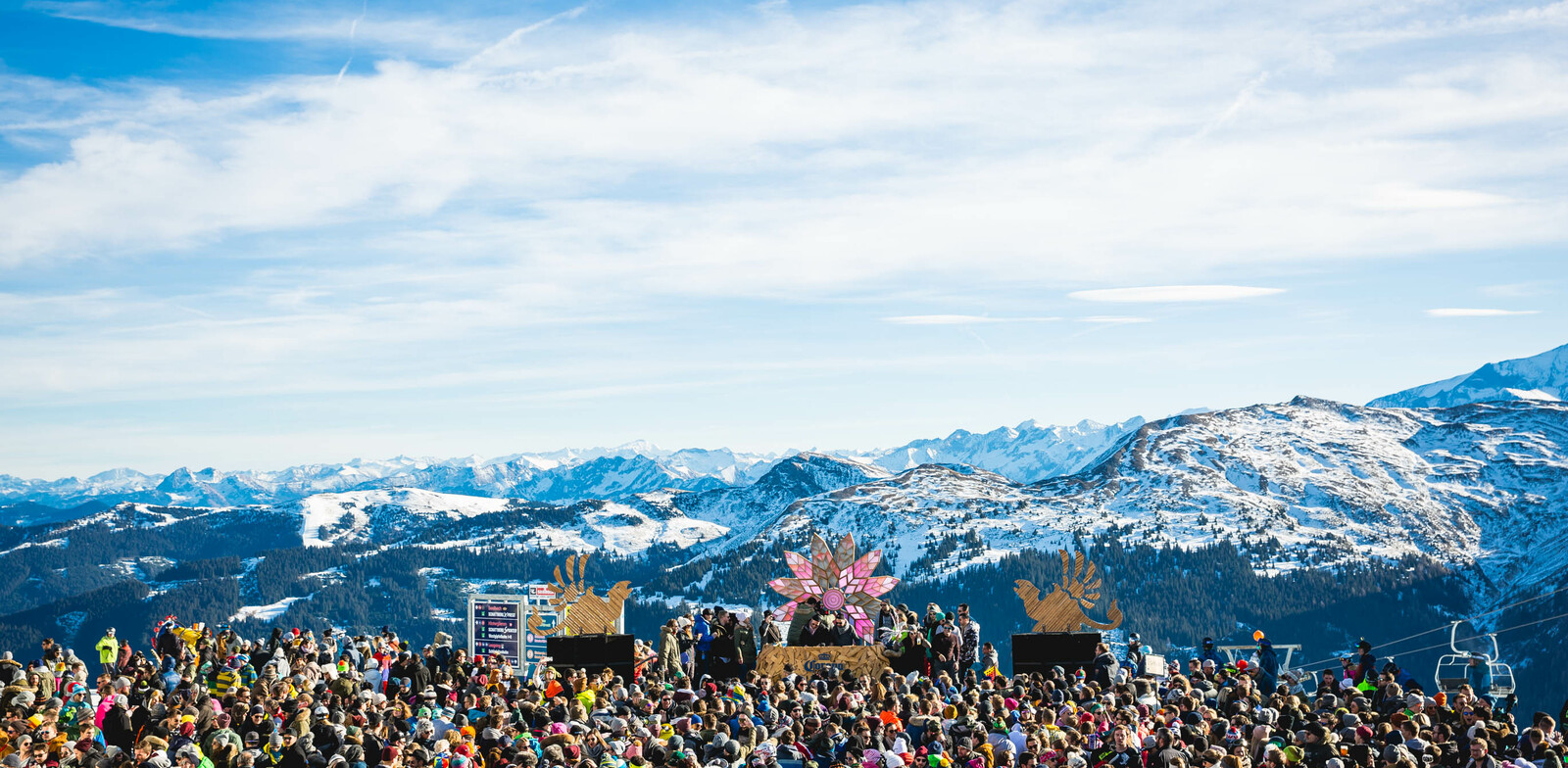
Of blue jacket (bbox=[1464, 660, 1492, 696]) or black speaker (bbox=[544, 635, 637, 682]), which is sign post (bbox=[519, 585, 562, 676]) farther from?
blue jacket (bbox=[1464, 660, 1492, 696])

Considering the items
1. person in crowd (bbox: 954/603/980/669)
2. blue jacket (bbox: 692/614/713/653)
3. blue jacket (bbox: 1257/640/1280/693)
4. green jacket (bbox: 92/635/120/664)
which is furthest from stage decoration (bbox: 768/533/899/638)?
green jacket (bbox: 92/635/120/664)

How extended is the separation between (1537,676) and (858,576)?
198875mm

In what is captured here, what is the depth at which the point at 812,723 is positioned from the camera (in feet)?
66.2

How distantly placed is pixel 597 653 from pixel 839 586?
6061 millimetres

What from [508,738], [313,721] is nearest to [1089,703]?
[508,738]

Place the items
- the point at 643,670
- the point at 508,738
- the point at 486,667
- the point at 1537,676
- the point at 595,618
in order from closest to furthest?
the point at 508,738, the point at 486,667, the point at 643,670, the point at 595,618, the point at 1537,676

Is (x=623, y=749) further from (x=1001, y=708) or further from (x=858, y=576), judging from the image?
(x=858, y=576)

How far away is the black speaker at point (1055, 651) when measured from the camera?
28.4m

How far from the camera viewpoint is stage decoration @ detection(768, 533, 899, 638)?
30797 mm

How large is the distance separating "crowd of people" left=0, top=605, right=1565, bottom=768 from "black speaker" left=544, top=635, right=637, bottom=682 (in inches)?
65.2

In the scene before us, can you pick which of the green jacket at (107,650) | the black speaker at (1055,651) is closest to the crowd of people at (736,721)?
the green jacket at (107,650)

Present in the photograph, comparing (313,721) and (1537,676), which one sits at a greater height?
(313,721)

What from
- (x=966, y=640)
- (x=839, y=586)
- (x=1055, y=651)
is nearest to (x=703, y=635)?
(x=839, y=586)

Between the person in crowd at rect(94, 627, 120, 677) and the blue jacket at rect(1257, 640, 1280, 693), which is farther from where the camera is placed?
the person in crowd at rect(94, 627, 120, 677)
